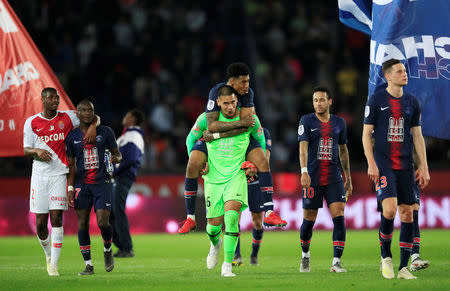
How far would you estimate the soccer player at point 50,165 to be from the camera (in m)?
10.8

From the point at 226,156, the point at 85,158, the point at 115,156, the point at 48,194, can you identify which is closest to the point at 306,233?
the point at 226,156

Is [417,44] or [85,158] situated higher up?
[417,44]

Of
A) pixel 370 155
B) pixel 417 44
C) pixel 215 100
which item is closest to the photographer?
pixel 370 155

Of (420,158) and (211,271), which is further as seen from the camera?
(211,271)

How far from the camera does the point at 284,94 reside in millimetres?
24734

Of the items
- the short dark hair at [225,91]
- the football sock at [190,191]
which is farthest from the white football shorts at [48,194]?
the short dark hair at [225,91]

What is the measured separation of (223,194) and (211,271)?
59.0 inches

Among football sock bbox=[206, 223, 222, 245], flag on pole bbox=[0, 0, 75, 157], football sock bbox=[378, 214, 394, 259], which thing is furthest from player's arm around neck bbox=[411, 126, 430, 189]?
flag on pole bbox=[0, 0, 75, 157]

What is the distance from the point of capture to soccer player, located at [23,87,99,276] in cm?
1080

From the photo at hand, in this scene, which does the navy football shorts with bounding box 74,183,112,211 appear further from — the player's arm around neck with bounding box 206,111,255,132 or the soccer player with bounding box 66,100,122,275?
the player's arm around neck with bounding box 206,111,255,132

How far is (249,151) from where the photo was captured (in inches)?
423

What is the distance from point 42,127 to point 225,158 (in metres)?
2.46

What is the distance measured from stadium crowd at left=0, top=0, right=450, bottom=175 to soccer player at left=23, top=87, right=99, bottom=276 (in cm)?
1170

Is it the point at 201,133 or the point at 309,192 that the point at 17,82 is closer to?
the point at 201,133
